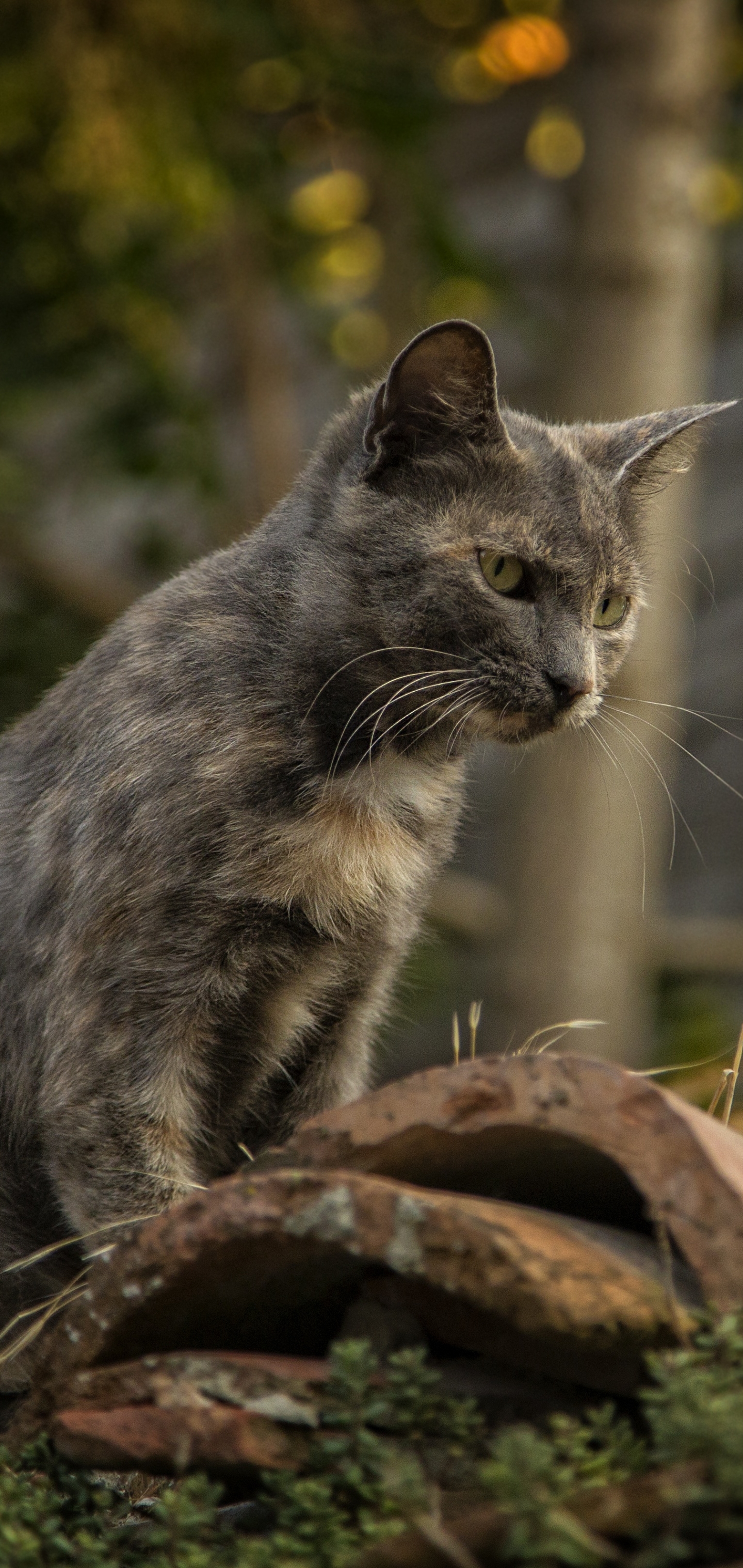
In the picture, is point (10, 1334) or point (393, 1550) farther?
point (10, 1334)

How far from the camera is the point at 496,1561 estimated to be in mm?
1281

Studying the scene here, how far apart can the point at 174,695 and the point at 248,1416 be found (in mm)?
1213

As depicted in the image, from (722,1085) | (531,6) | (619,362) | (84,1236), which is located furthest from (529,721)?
(531,6)

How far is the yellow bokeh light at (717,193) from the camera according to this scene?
5414mm

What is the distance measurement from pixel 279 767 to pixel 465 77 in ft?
16.0

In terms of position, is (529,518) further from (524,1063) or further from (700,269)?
(700,269)

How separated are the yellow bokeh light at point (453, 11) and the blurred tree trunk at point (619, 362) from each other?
49 centimetres

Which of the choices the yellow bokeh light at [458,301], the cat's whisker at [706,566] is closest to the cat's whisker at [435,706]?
the cat's whisker at [706,566]

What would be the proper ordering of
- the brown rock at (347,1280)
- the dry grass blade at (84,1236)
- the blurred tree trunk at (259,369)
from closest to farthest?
the brown rock at (347,1280), the dry grass blade at (84,1236), the blurred tree trunk at (259,369)

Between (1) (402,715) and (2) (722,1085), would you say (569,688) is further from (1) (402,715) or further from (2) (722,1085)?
(2) (722,1085)

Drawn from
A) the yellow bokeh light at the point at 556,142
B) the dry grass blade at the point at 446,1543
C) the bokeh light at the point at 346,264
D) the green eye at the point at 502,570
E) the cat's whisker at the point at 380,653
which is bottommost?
the dry grass blade at the point at 446,1543

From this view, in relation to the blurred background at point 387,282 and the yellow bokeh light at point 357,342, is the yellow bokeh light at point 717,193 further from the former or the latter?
the yellow bokeh light at point 357,342

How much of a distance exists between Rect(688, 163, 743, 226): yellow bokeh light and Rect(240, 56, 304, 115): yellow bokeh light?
5.06 feet

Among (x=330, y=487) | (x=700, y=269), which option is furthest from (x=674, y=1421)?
(x=700, y=269)
